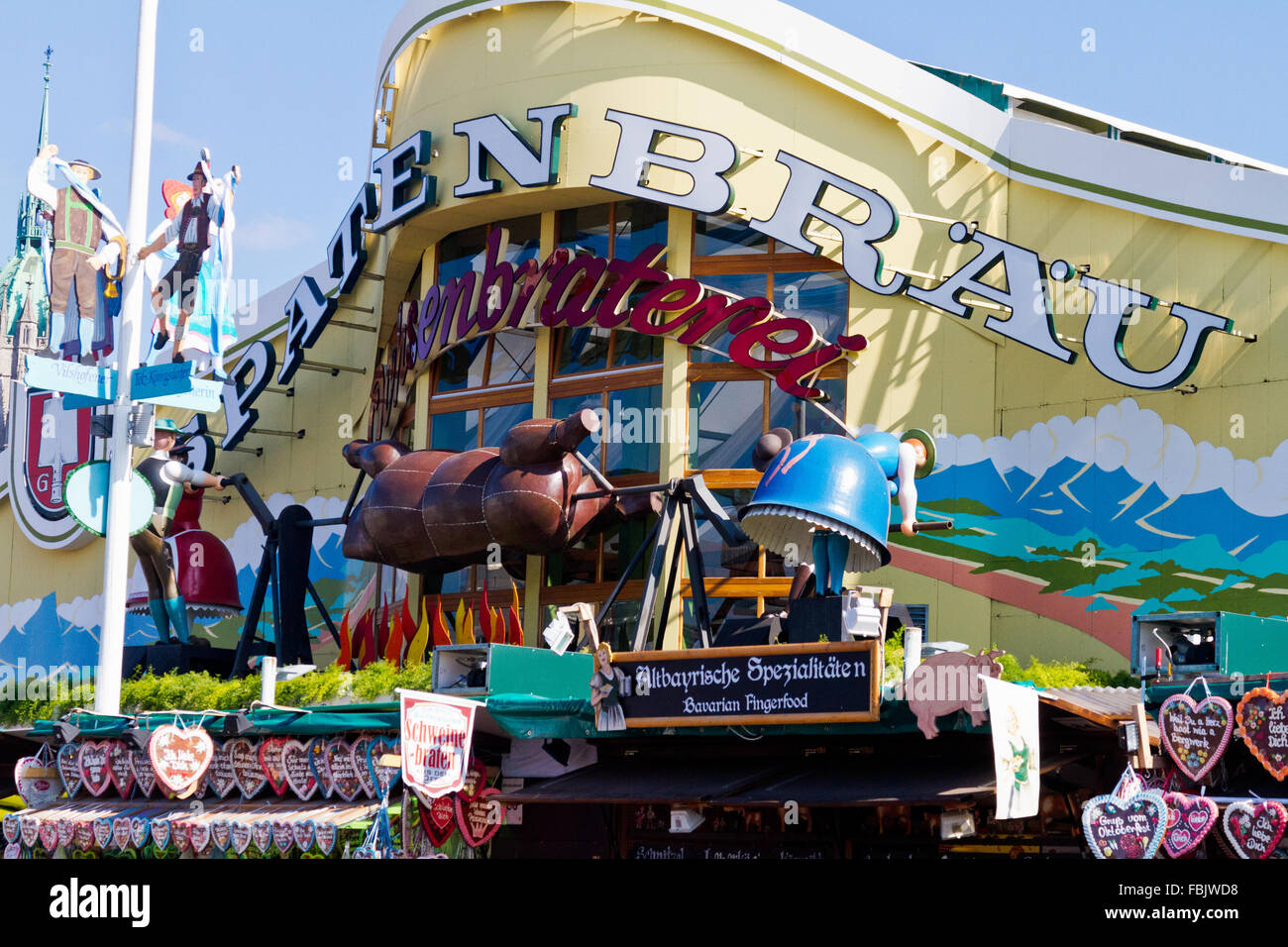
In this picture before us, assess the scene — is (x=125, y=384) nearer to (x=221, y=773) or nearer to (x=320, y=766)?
(x=221, y=773)

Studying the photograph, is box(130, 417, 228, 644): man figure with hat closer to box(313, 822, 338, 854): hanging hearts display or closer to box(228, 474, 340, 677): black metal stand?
box(228, 474, 340, 677): black metal stand

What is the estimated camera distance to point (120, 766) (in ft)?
68.5

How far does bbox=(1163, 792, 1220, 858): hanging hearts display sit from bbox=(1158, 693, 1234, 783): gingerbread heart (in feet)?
1.13

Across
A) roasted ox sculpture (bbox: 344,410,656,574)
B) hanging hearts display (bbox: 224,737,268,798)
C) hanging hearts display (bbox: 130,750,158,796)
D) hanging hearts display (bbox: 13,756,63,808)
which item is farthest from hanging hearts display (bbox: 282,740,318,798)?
hanging hearts display (bbox: 13,756,63,808)

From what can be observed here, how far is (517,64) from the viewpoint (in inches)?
938

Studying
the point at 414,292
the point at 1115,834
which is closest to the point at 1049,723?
the point at 1115,834

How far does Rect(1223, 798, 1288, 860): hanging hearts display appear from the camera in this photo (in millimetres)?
12172

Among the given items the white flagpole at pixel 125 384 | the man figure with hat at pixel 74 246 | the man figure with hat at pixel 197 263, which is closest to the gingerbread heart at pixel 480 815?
the white flagpole at pixel 125 384

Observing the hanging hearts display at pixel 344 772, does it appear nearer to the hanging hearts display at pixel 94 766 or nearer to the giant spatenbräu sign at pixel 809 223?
the hanging hearts display at pixel 94 766

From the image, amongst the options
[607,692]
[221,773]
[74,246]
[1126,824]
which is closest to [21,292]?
[74,246]

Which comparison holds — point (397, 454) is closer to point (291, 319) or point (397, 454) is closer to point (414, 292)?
point (414, 292)

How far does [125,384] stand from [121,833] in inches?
212

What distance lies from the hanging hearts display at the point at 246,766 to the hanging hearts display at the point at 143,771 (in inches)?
57.2

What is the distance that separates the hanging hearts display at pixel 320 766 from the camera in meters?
18.4
